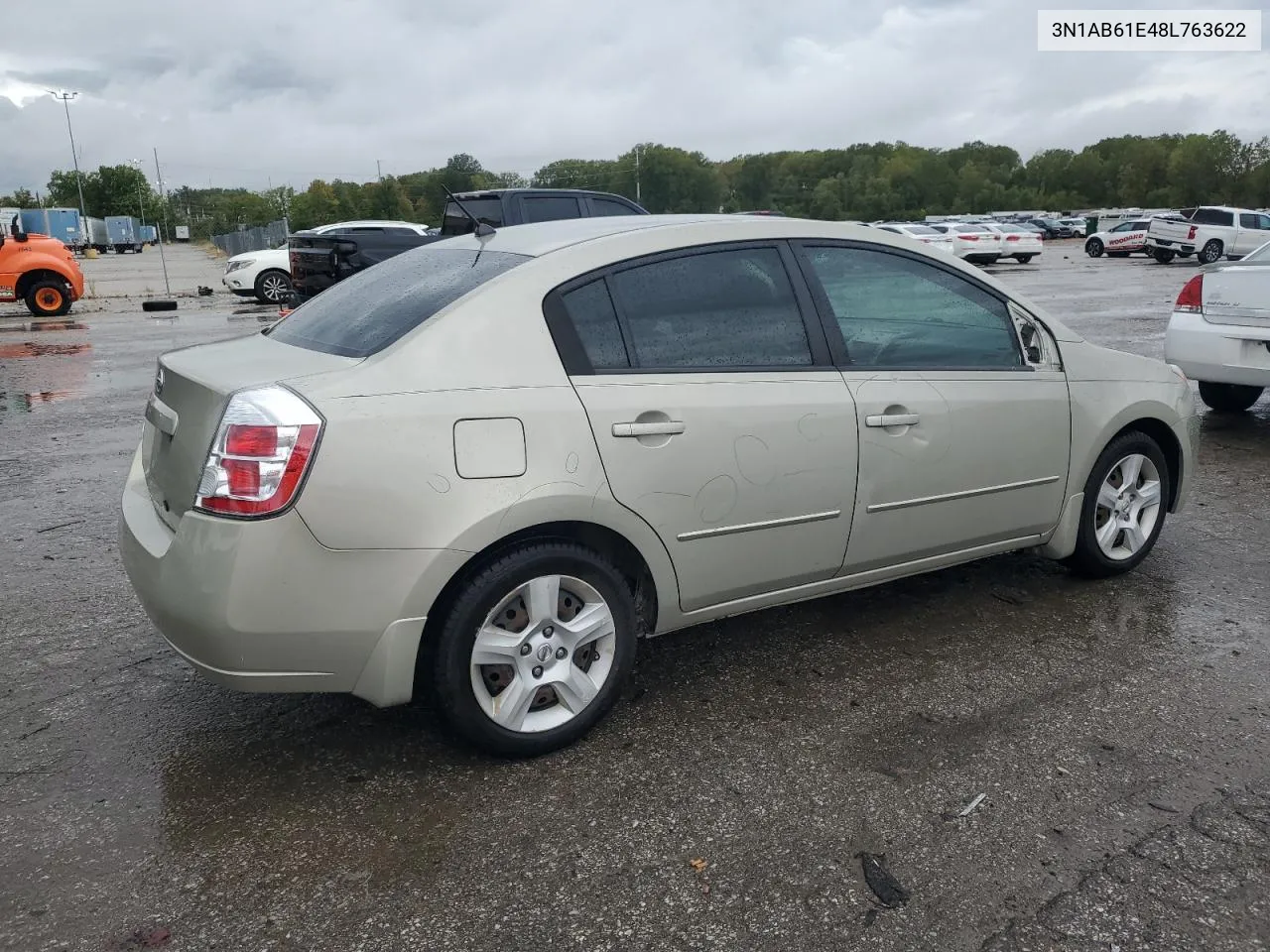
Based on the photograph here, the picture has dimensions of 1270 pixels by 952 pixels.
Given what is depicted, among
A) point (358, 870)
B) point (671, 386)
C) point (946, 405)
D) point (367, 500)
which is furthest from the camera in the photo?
point (946, 405)

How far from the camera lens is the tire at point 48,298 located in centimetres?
1988

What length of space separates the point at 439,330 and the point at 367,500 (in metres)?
0.59

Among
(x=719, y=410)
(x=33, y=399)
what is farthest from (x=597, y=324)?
(x=33, y=399)

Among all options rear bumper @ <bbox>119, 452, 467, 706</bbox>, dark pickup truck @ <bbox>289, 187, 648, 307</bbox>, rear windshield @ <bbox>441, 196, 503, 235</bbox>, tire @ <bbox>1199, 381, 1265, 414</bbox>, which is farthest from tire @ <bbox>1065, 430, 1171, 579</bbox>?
rear windshield @ <bbox>441, 196, 503, 235</bbox>

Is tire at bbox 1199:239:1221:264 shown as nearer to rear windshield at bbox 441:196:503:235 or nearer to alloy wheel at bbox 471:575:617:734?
rear windshield at bbox 441:196:503:235

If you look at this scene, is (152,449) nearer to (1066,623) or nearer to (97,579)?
(97,579)

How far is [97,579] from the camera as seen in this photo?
488 cm

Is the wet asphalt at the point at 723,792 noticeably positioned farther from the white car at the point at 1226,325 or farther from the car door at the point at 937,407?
the white car at the point at 1226,325

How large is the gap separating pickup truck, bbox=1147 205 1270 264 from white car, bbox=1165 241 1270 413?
29.5 meters

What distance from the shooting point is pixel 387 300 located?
11.9 ft

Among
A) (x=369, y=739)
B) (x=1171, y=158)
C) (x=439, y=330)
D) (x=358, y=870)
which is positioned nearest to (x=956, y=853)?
(x=358, y=870)

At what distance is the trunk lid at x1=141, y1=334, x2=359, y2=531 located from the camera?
3.04m

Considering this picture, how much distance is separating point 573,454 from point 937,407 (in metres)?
1.54

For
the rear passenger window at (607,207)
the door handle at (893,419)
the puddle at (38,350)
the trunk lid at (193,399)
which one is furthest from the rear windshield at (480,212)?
the door handle at (893,419)
